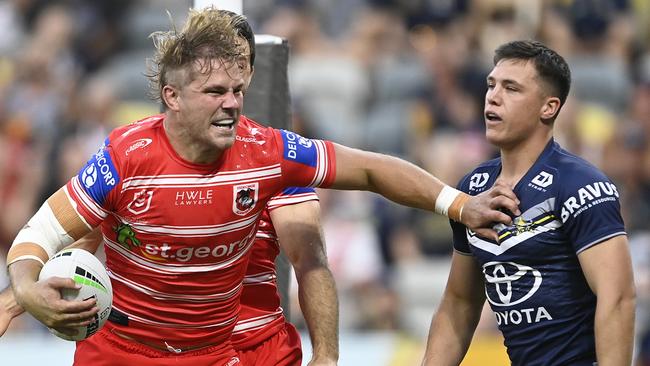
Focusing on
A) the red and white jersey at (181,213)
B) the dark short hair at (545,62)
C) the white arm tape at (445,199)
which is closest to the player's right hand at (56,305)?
the red and white jersey at (181,213)

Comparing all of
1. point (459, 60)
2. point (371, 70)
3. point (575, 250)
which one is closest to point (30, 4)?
point (371, 70)

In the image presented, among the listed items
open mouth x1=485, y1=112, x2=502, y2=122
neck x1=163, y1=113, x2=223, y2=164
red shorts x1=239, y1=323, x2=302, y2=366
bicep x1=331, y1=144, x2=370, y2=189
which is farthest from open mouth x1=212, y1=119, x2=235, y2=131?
red shorts x1=239, y1=323, x2=302, y2=366

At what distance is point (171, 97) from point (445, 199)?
136cm

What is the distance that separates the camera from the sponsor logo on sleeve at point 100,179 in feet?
18.6

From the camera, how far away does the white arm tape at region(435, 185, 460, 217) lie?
19.7 ft

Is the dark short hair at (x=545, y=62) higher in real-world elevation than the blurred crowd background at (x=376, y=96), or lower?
higher

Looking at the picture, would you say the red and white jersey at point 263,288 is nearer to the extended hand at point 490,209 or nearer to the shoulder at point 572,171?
the extended hand at point 490,209

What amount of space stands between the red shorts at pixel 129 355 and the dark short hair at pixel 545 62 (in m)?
2.00

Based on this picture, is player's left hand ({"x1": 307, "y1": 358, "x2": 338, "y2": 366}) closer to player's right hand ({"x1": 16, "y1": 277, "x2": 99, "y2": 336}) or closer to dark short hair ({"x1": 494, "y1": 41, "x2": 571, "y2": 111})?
player's right hand ({"x1": 16, "y1": 277, "x2": 99, "y2": 336})

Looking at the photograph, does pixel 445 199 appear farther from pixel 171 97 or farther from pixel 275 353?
pixel 171 97

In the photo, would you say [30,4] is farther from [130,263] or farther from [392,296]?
[130,263]

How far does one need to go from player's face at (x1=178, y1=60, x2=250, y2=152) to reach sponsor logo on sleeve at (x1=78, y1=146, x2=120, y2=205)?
40 centimetres

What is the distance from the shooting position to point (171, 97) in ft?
19.1

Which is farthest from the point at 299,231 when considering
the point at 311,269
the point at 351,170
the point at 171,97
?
the point at 171,97
